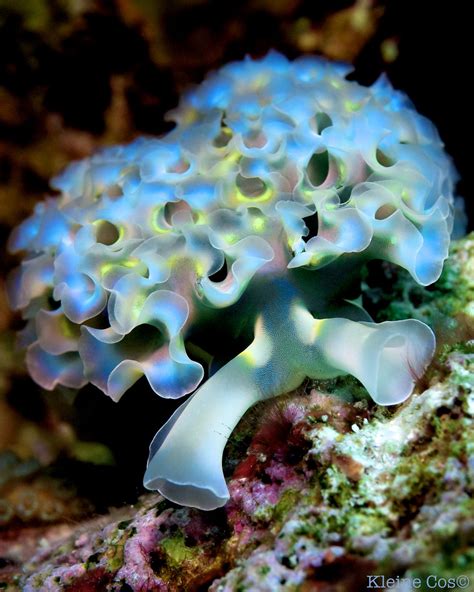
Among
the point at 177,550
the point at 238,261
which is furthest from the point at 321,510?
the point at 238,261

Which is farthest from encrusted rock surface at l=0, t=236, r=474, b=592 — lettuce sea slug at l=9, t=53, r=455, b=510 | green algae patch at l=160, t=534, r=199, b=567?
lettuce sea slug at l=9, t=53, r=455, b=510

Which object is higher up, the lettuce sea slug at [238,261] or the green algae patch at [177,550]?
the lettuce sea slug at [238,261]

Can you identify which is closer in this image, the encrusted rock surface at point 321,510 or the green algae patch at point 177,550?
the encrusted rock surface at point 321,510

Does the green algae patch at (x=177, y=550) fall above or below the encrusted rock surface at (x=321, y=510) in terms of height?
below

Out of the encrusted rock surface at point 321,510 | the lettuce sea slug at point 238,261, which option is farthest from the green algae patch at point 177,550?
the lettuce sea slug at point 238,261

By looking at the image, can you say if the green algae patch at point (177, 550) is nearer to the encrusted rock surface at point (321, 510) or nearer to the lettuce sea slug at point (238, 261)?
the encrusted rock surface at point (321, 510)

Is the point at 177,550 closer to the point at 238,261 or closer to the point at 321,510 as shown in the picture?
the point at 321,510

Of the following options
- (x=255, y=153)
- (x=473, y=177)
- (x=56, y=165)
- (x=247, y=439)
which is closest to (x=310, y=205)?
(x=255, y=153)
